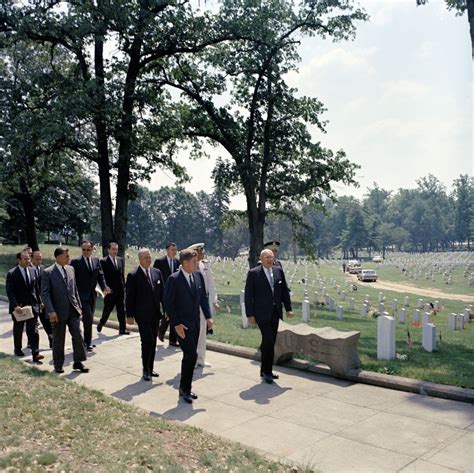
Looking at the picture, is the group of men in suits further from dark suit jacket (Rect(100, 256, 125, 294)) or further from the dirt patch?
the dirt patch

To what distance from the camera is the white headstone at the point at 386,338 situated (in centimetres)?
890

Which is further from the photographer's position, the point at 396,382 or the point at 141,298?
the point at 141,298

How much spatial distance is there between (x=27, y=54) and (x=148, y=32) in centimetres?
1152

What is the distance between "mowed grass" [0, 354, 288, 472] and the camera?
4730 millimetres

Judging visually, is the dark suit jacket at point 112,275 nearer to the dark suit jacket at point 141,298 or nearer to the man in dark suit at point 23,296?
the man in dark suit at point 23,296

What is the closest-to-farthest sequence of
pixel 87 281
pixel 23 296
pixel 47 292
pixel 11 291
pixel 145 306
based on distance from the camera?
pixel 145 306, pixel 47 292, pixel 11 291, pixel 23 296, pixel 87 281

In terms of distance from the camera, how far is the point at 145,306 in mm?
7930

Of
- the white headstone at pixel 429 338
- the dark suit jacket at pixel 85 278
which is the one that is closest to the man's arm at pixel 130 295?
the dark suit jacket at pixel 85 278

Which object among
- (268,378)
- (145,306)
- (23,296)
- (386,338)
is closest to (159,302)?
(145,306)

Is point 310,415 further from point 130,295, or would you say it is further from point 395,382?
point 130,295

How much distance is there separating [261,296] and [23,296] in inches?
176

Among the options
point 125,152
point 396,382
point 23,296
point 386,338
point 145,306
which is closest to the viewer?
point 396,382

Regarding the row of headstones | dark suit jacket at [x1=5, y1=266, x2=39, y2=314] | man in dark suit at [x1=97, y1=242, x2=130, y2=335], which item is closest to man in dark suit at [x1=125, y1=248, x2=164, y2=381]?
dark suit jacket at [x1=5, y1=266, x2=39, y2=314]

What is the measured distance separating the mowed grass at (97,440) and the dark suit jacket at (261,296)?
226 cm
